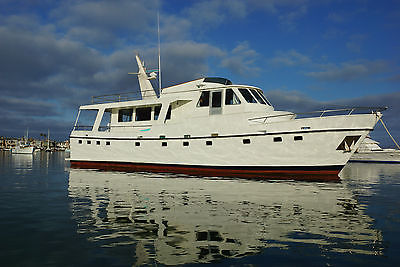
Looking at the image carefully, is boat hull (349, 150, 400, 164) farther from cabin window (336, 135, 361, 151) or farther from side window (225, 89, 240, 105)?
side window (225, 89, 240, 105)

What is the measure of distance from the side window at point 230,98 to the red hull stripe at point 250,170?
3.90m

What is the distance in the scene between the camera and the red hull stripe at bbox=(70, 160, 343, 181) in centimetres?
1385

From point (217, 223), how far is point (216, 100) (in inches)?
455

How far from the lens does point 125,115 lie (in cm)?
2086

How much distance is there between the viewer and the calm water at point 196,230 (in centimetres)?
400

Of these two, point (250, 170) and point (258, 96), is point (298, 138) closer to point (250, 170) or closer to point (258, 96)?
point (250, 170)

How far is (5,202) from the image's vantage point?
7.93 m

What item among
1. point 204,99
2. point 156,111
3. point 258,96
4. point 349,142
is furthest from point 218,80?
point 349,142

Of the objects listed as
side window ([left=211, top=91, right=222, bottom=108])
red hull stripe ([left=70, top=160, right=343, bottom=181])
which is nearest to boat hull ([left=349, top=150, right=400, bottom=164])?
red hull stripe ([left=70, top=160, right=343, bottom=181])

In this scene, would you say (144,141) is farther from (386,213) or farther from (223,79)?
(386,213)

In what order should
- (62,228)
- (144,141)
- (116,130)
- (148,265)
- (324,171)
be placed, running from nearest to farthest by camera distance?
1. (148,265)
2. (62,228)
3. (324,171)
4. (144,141)
5. (116,130)

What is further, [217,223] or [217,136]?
[217,136]

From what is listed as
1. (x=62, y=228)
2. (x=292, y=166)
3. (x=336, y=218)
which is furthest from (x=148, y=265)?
(x=292, y=166)

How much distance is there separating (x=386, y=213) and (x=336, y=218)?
1.66 meters
